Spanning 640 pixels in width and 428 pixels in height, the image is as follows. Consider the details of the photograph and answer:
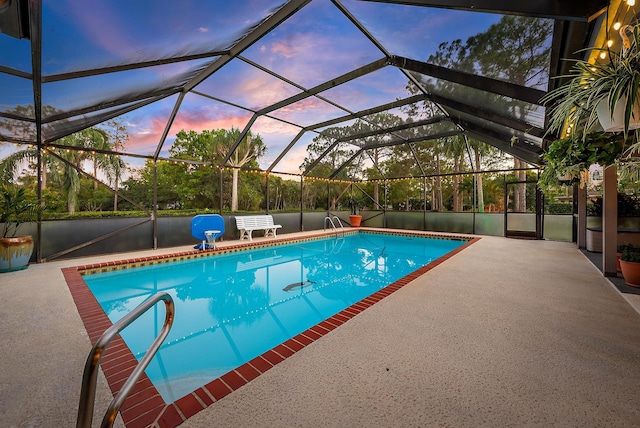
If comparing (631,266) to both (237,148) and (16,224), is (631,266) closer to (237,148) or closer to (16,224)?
(16,224)

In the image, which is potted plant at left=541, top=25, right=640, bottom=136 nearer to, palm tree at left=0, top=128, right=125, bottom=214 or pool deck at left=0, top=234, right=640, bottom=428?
pool deck at left=0, top=234, right=640, bottom=428

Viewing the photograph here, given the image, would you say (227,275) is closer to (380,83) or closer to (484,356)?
(484,356)

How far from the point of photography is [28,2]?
2.01 m

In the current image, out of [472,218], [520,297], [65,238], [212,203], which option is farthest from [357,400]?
[212,203]

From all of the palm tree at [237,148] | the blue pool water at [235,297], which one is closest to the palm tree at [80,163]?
Answer: the palm tree at [237,148]

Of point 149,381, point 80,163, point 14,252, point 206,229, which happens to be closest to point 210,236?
point 206,229

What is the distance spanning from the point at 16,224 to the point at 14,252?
2.64 ft

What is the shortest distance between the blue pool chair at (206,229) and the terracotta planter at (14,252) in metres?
2.98

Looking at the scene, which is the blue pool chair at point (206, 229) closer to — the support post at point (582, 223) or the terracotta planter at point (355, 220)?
the terracotta planter at point (355, 220)

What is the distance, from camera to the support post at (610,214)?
376cm

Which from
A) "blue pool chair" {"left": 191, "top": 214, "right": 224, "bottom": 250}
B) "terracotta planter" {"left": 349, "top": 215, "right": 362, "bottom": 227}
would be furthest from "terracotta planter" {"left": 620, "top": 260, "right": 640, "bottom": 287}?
"terracotta planter" {"left": 349, "top": 215, "right": 362, "bottom": 227}

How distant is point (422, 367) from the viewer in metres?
1.77

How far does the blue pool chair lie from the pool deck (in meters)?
3.78

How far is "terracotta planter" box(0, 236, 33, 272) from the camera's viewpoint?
4.34 meters
